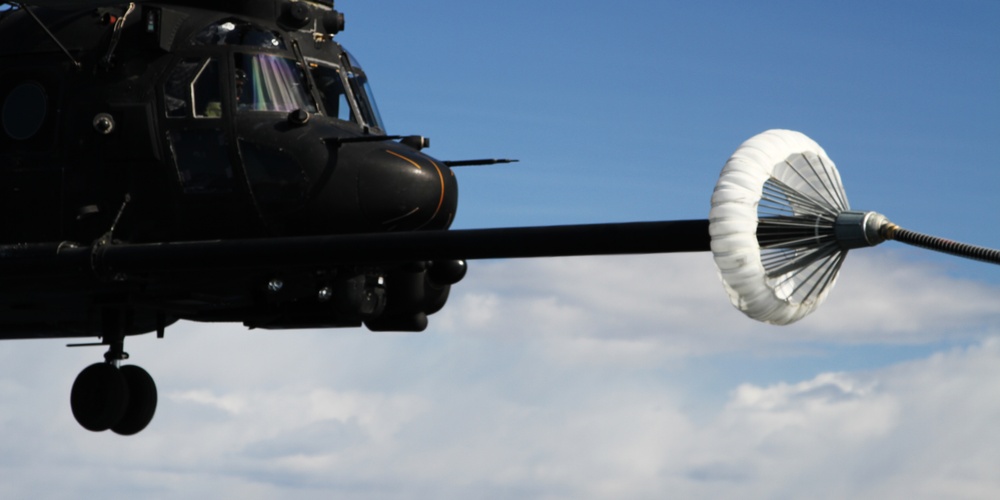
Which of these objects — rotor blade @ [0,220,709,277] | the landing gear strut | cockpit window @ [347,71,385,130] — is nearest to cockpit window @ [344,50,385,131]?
cockpit window @ [347,71,385,130]

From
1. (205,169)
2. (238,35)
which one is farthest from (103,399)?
(238,35)

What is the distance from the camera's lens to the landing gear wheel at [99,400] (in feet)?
62.7

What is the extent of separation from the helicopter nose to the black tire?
5.85 m

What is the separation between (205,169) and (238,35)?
5.02ft

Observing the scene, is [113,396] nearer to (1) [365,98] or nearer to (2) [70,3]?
(1) [365,98]

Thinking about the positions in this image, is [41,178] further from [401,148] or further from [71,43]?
[401,148]

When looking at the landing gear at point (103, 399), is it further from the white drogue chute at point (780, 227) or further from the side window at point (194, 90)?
the white drogue chute at point (780, 227)

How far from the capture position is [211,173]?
15719mm

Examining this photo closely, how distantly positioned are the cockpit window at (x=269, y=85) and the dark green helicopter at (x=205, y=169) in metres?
0.02

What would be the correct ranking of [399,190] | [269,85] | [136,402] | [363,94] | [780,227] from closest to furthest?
1. [780,227]
2. [399,190]
3. [269,85]
4. [363,94]
5. [136,402]

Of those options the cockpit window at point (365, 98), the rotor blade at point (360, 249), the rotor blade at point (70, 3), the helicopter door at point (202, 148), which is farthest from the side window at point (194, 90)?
the cockpit window at point (365, 98)

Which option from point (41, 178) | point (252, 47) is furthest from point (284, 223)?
point (41, 178)

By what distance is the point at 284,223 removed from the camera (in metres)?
15.5

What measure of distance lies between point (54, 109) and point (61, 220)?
1.20 m
